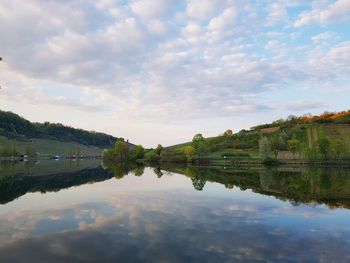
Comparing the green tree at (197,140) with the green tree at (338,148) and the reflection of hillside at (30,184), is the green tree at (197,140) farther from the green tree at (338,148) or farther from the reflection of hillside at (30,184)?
the reflection of hillside at (30,184)

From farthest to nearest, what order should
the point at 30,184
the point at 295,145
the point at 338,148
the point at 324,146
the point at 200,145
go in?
1. the point at 200,145
2. the point at 295,145
3. the point at 338,148
4. the point at 324,146
5. the point at 30,184

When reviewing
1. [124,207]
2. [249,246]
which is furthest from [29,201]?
[249,246]

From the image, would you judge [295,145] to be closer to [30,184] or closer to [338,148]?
[338,148]

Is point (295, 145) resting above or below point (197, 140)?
below

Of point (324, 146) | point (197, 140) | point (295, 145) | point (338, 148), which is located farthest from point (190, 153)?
point (338, 148)

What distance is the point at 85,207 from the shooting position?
35438 millimetres

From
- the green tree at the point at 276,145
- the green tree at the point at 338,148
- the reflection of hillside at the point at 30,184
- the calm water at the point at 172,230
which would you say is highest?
the green tree at the point at 276,145

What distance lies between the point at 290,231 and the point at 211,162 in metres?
149

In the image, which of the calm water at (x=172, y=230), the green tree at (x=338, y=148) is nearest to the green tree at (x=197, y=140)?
the green tree at (x=338, y=148)

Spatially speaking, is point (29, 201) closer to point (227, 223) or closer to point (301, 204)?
point (227, 223)

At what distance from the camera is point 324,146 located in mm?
163875

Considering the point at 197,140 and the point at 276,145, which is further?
the point at 276,145

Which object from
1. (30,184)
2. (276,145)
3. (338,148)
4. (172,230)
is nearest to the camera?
(172,230)

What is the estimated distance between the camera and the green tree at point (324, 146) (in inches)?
6427
